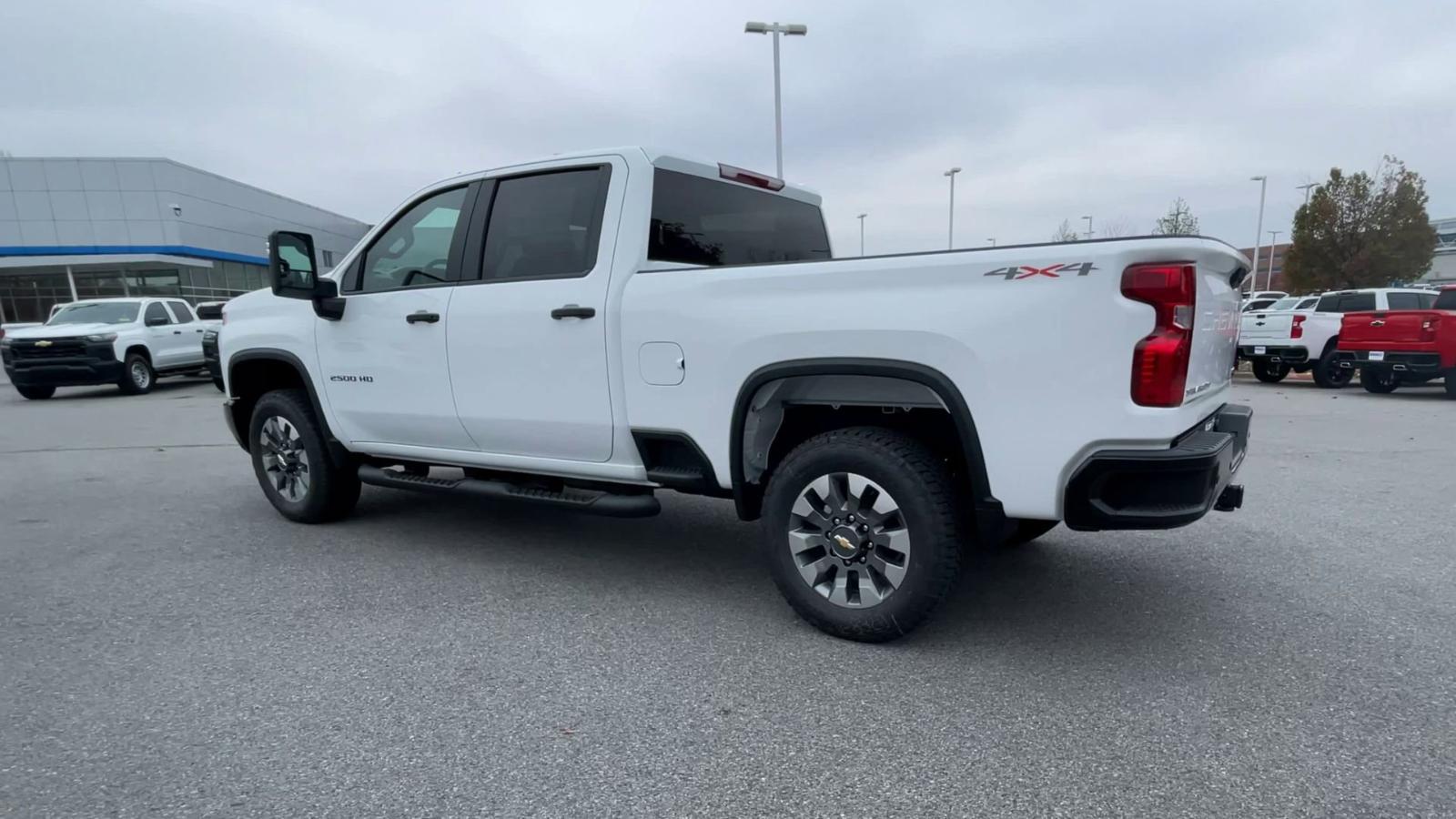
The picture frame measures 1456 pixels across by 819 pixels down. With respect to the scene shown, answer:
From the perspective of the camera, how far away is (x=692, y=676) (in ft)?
9.80

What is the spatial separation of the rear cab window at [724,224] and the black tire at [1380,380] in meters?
11.6

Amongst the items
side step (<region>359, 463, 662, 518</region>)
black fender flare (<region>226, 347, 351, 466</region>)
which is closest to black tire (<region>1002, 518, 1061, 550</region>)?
side step (<region>359, 463, 662, 518</region>)

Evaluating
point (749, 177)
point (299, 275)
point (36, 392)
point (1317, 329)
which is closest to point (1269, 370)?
point (1317, 329)

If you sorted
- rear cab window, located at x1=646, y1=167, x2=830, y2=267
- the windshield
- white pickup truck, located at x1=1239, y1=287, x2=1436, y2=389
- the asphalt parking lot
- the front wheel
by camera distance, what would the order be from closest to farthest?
the asphalt parking lot → rear cab window, located at x1=646, y1=167, x2=830, y2=267 → white pickup truck, located at x1=1239, y1=287, x2=1436, y2=389 → the front wheel → the windshield

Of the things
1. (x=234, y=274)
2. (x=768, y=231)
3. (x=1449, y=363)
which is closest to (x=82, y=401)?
(x=768, y=231)

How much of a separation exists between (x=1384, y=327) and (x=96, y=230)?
44865 mm

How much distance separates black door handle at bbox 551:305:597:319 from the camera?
362cm

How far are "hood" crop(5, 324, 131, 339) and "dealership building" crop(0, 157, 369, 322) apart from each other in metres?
22.6

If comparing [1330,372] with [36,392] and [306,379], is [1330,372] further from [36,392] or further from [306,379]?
[36,392]

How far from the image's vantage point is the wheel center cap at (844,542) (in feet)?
10.3

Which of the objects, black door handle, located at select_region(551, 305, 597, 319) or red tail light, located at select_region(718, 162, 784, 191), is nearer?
black door handle, located at select_region(551, 305, 597, 319)

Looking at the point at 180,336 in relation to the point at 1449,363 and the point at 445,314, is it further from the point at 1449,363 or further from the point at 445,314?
the point at 1449,363

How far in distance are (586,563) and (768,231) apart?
210 cm

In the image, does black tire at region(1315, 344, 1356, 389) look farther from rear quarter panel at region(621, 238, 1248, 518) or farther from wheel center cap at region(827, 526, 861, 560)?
wheel center cap at region(827, 526, 861, 560)
